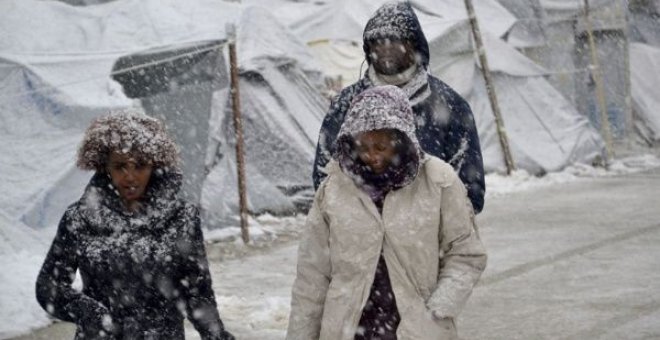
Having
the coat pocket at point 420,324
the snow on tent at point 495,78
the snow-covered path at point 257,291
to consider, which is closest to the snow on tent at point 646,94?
the snow on tent at point 495,78

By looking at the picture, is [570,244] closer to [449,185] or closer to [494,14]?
[449,185]

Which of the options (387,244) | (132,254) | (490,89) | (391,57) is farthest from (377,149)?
(490,89)

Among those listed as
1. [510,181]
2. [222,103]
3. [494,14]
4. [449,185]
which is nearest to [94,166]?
[449,185]

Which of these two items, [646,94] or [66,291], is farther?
[646,94]

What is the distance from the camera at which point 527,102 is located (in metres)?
17.8

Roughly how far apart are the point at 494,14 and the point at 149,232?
655 inches

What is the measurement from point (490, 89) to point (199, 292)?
13.0 m

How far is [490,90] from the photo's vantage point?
15906 mm

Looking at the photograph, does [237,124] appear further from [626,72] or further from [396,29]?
[626,72]

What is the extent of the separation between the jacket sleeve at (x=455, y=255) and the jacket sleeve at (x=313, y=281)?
36 cm

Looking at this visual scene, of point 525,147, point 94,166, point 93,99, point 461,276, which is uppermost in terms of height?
point 94,166

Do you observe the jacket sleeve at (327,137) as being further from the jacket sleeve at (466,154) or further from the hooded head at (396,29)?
the jacket sleeve at (466,154)

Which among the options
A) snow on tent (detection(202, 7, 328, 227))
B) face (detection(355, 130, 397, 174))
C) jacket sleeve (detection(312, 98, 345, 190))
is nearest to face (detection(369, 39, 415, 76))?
jacket sleeve (detection(312, 98, 345, 190))

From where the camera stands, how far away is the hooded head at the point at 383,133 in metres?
3.32
